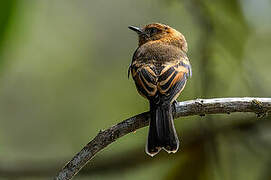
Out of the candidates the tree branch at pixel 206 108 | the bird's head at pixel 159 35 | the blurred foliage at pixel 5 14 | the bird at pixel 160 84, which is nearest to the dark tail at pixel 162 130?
the bird at pixel 160 84

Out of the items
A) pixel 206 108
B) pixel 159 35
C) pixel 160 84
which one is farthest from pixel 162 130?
pixel 159 35

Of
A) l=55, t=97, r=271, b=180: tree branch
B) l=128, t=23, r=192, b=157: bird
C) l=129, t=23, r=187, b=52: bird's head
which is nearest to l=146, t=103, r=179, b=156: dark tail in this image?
l=128, t=23, r=192, b=157: bird

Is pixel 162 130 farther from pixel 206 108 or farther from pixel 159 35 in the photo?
pixel 159 35

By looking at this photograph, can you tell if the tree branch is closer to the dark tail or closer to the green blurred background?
the dark tail

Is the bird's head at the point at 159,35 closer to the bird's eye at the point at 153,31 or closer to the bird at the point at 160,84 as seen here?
the bird's eye at the point at 153,31

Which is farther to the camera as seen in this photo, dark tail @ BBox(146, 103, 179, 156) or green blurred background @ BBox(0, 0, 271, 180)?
green blurred background @ BBox(0, 0, 271, 180)

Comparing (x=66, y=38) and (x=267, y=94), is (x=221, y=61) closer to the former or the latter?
(x=267, y=94)
